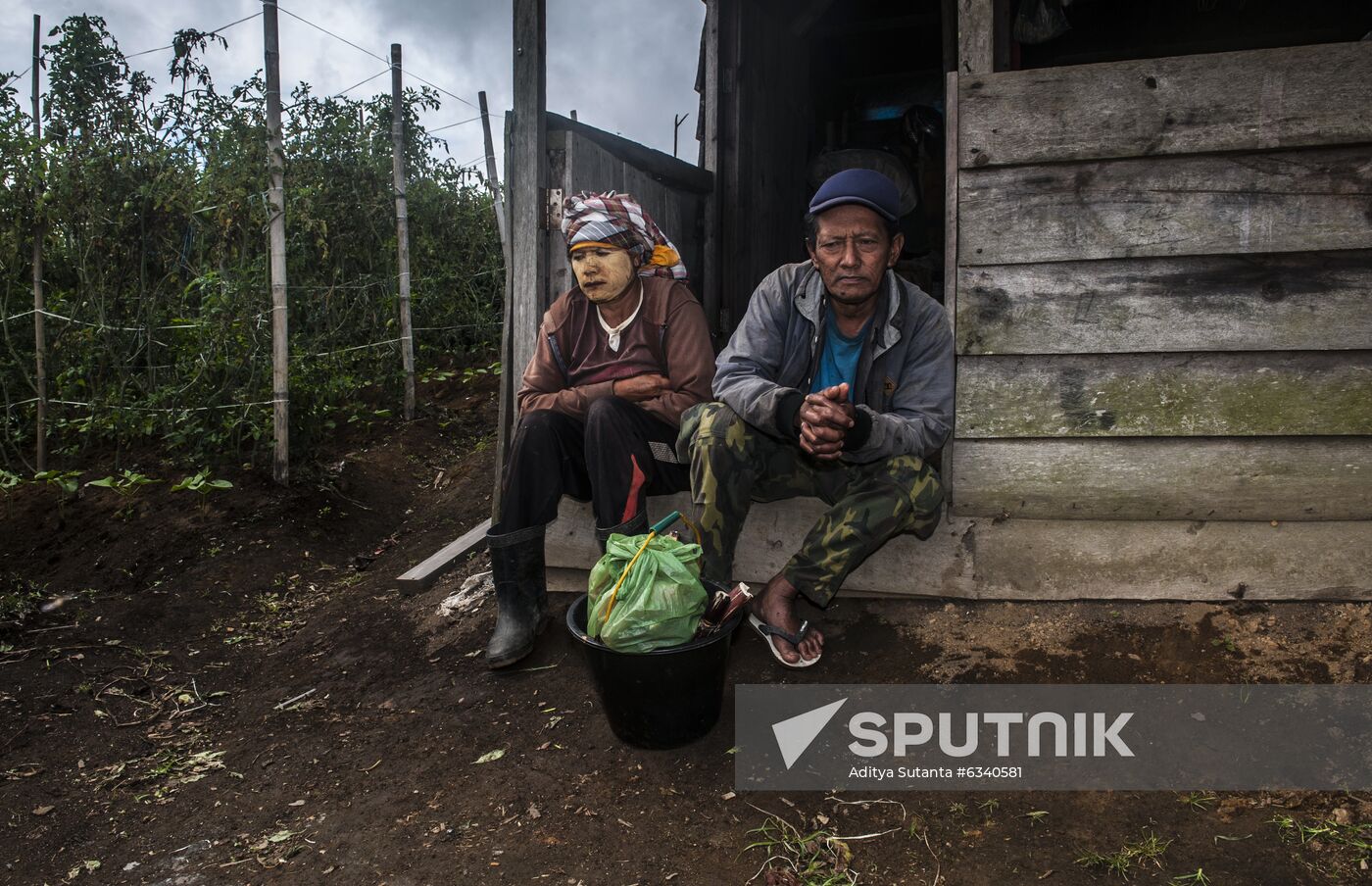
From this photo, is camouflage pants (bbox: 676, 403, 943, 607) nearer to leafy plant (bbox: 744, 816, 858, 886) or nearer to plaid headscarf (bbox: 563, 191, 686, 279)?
plaid headscarf (bbox: 563, 191, 686, 279)

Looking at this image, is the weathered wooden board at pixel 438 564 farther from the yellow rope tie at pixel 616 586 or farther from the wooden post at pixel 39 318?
the wooden post at pixel 39 318

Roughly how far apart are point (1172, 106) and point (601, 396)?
2023mm

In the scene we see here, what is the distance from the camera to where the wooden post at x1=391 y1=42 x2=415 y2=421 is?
22.9 ft

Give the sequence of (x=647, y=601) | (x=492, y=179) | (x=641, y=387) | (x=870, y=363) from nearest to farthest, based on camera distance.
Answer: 1. (x=647, y=601)
2. (x=870, y=363)
3. (x=641, y=387)
4. (x=492, y=179)

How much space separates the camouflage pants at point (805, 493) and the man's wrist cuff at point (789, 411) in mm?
237

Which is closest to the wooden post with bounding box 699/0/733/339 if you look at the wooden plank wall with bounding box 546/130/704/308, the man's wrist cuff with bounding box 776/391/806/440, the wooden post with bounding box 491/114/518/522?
the wooden plank wall with bounding box 546/130/704/308

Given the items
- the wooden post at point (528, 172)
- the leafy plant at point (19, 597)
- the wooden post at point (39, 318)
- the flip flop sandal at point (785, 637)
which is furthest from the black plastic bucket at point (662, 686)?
the wooden post at point (39, 318)

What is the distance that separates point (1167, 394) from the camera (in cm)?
310

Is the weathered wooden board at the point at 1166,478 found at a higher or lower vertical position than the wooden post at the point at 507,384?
lower

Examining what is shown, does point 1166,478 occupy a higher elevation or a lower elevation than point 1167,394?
lower

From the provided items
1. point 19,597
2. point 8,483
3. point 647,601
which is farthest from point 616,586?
point 8,483

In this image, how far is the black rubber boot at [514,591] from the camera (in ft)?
10.8

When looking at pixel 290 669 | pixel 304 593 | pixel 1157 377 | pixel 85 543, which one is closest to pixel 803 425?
pixel 1157 377

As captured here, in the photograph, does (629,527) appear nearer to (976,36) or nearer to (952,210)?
(952,210)
